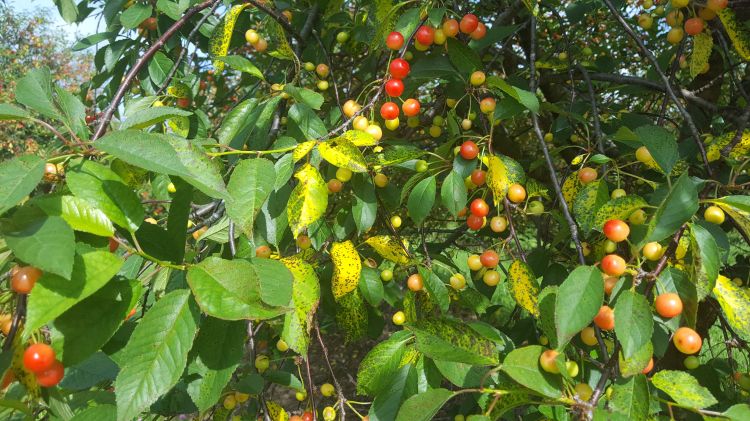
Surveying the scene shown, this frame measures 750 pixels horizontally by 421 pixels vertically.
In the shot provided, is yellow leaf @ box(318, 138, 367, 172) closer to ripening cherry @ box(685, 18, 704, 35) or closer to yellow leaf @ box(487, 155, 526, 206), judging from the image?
yellow leaf @ box(487, 155, 526, 206)

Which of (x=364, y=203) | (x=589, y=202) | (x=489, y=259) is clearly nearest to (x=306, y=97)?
(x=364, y=203)

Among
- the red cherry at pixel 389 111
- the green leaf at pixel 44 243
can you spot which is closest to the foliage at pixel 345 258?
the green leaf at pixel 44 243

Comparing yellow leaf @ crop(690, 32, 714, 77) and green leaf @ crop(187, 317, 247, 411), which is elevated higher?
yellow leaf @ crop(690, 32, 714, 77)

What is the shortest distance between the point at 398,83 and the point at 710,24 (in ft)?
3.25

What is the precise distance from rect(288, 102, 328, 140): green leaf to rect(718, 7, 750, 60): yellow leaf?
1099mm

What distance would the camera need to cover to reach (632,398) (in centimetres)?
83

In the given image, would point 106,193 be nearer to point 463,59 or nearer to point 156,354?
point 156,354

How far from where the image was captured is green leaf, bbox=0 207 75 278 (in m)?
0.54

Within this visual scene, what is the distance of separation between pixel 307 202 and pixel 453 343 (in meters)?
0.41

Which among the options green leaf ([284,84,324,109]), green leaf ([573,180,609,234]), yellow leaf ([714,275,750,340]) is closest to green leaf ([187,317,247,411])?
green leaf ([284,84,324,109])

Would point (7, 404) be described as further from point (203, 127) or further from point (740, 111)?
point (740, 111)

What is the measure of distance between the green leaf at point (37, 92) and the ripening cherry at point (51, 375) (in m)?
0.37

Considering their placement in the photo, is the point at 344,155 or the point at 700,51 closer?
the point at 344,155

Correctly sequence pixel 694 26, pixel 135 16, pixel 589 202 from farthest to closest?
pixel 135 16 → pixel 694 26 → pixel 589 202
